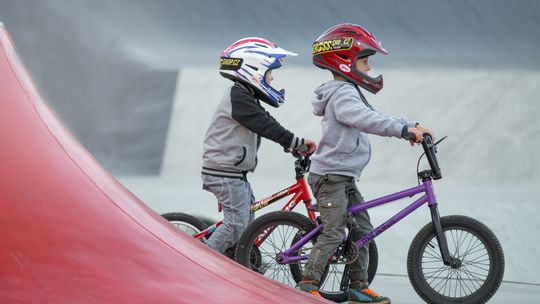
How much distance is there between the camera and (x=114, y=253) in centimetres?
206

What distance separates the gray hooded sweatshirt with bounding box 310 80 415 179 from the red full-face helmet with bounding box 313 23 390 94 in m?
0.05

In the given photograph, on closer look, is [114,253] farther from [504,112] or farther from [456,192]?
[504,112]

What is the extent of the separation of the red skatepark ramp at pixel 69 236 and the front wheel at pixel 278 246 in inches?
102

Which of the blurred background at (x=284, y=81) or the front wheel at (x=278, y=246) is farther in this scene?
the blurred background at (x=284, y=81)

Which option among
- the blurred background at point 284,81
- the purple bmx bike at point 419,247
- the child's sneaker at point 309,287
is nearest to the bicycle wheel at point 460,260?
the purple bmx bike at point 419,247

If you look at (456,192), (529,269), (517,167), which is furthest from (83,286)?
(517,167)

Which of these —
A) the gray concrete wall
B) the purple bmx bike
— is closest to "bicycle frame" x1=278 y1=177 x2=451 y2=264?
the purple bmx bike

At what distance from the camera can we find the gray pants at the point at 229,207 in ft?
16.7

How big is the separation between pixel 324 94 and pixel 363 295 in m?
0.91

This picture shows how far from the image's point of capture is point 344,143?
15.3 ft

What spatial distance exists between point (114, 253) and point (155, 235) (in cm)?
14

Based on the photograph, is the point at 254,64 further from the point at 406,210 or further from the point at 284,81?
the point at 284,81

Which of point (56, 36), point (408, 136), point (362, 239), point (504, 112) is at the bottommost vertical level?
point (362, 239)

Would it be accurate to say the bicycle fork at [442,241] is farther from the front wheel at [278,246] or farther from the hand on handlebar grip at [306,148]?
the hand on handlebar grip at [306,148]
